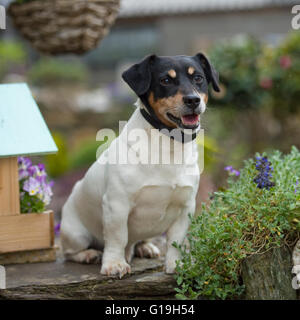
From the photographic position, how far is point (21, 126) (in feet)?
8.61

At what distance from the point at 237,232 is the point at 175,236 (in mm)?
377

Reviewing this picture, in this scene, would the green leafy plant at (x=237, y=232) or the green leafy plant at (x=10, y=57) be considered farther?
the green leafy plant at (x=10, y=57)

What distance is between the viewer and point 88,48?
130 inches

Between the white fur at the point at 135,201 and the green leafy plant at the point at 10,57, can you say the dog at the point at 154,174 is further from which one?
the green leafy plant at the point at 10,57

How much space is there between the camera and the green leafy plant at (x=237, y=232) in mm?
2270

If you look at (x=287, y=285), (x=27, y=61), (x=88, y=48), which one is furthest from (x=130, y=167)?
(x=27, y=61)

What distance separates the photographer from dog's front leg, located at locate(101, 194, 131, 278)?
7.87ft

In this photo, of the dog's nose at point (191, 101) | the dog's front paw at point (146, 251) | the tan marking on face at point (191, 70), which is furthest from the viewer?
the dog's front paw at point (146, 251)

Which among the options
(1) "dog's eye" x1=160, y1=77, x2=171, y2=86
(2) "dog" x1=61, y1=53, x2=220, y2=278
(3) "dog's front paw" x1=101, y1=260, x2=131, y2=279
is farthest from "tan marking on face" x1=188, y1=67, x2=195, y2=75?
(3) "dog's front paw" x1=101, y1=260, x2=131, y2=279

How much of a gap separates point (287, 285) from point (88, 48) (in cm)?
200

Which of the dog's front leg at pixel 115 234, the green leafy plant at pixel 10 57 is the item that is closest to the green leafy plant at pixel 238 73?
the dog's front leg at pixel 115 234

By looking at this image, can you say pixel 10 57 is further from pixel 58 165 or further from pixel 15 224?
pixel 15 224

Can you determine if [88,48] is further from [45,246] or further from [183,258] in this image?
[183,258]

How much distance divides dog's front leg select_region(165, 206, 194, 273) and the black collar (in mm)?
403
